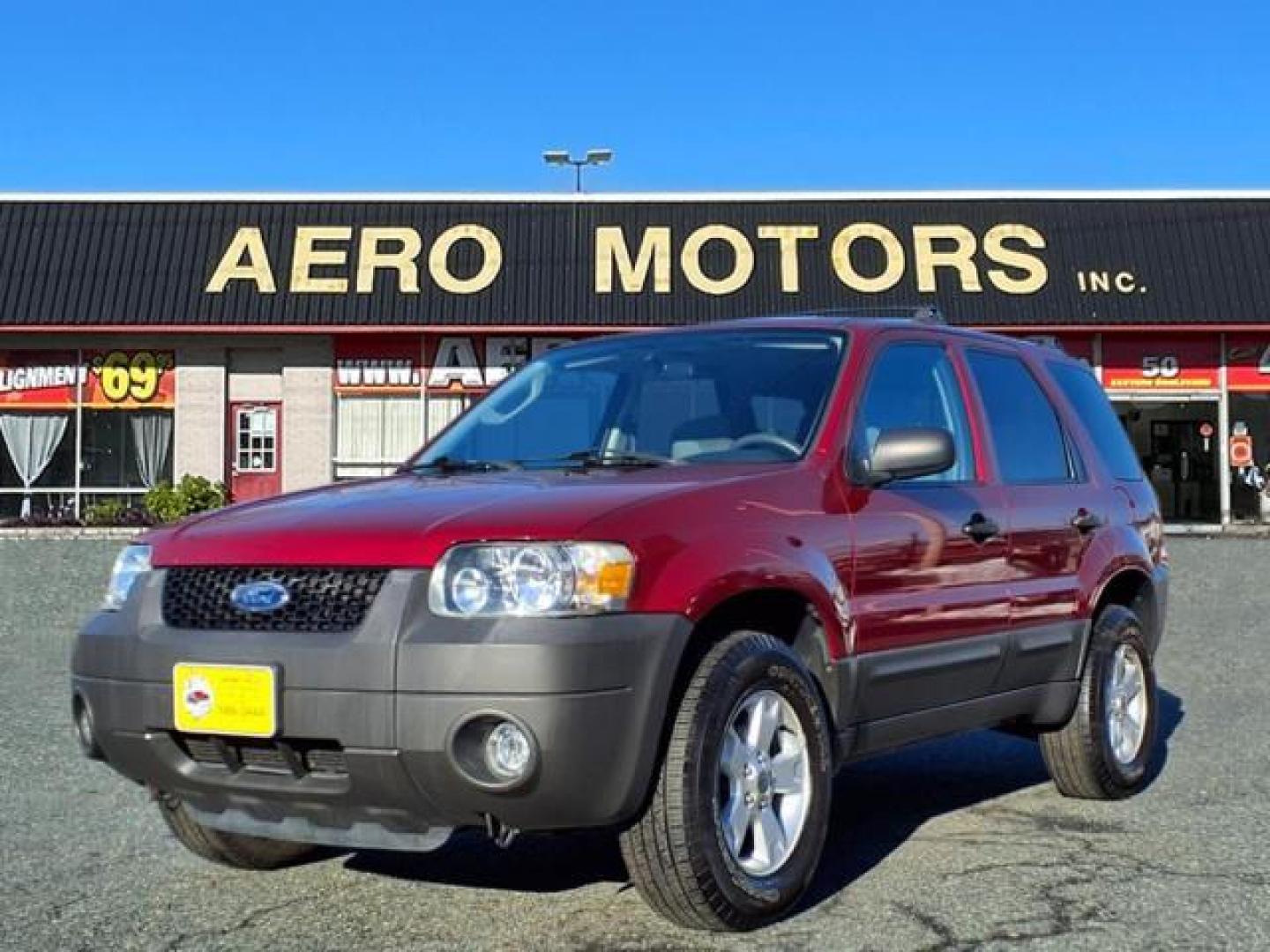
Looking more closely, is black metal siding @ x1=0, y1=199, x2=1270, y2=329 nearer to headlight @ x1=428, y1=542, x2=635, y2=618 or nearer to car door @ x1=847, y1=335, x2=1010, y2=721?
car door @ x1=847, y1=335, x2=1010, y2=721

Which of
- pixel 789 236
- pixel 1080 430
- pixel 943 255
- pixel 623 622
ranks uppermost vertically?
pixel 789 236

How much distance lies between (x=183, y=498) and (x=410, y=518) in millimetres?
20506

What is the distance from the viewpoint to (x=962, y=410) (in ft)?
18.0

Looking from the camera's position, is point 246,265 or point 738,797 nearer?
point 738,797

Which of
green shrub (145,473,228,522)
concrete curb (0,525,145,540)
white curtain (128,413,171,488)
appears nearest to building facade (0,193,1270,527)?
white curtain (128,413,171,488)

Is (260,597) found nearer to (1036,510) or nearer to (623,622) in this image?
(623,622)

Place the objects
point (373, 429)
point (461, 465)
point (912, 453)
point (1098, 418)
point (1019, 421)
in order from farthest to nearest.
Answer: point (373, 429)
point (1098, 418)
point (1019, 421)
point (461, 465)
point (912, 453)

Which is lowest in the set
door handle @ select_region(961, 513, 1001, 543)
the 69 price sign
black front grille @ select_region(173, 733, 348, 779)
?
black front grille @ select_region(173, 733, 348, 779)

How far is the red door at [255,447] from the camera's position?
25078 mm

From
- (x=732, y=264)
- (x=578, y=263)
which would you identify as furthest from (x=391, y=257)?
(x=732, y=264)

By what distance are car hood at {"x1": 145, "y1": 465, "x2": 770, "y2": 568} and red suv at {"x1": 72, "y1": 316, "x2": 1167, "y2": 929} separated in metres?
0.01

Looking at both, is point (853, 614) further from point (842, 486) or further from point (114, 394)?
point (114, 394)

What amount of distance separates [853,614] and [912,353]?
1265 millimetres

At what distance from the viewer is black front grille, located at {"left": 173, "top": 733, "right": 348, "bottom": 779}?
3.76 m
